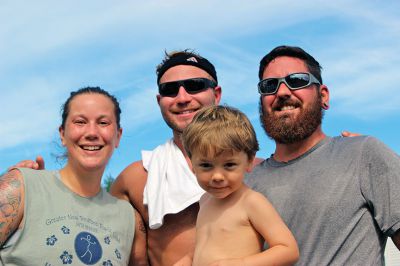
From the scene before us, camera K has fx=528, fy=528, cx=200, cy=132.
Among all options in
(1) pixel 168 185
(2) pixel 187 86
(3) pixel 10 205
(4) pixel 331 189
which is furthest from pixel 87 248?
(2) pixel 187 86

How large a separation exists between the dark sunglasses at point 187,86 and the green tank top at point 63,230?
1544 millimetres

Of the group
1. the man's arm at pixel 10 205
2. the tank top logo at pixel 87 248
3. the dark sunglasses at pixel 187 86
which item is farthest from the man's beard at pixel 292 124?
the man's arm at pixel 10 205

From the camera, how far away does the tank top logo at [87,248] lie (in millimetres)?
4340

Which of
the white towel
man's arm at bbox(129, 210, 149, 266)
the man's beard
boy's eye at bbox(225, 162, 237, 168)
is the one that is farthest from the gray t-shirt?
man's arm at bbox(129, 210, 149, 266)

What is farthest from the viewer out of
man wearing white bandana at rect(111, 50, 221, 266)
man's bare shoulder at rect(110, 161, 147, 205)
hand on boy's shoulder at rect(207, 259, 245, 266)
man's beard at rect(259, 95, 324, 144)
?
man's bare shoulder at rect(110, 161, 147, 205)

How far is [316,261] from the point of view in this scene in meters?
4.06

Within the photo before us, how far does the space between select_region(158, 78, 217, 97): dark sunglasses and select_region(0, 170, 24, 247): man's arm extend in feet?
6.61

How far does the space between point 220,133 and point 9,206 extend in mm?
Answer: 1903

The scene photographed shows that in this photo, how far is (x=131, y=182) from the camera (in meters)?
5.85

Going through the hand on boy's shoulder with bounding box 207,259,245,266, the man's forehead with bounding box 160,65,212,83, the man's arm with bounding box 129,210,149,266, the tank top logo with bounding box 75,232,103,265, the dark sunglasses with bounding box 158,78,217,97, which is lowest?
the hand on boy's shoulder with bounding box 207,259,245,266

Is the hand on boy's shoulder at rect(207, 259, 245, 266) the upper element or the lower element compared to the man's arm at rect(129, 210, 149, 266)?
lower

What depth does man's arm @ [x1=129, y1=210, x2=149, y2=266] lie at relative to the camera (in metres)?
5.30

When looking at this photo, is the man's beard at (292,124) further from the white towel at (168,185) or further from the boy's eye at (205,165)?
the boy's eye at (205,165)

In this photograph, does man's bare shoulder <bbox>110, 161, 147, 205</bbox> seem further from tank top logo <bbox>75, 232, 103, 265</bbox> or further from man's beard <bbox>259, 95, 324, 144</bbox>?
man's beard <bbox>259, 95, 324, 144</bbox>
